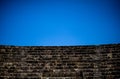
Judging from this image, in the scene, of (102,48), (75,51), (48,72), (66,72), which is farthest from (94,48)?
(48,72)

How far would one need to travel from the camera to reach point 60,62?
693 cm

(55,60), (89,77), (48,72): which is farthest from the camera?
(55,60)

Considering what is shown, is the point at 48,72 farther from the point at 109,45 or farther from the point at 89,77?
the point at 109,45

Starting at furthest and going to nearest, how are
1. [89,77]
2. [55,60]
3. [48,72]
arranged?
[55,60] → [48,72] → [89,77]

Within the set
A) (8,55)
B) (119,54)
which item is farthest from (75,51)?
(8,55)

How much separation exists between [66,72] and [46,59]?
1092mm

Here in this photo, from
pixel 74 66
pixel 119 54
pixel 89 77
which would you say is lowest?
pixel 89 77

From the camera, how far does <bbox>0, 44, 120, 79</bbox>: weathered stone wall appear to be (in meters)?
6.43

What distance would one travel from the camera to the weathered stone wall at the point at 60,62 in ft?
21.1

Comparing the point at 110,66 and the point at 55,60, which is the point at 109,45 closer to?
the point at 110,66

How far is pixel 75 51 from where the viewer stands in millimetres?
7363

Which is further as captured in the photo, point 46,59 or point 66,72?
point 46,59

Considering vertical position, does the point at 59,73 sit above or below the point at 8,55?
below

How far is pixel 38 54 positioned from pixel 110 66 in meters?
3.01
